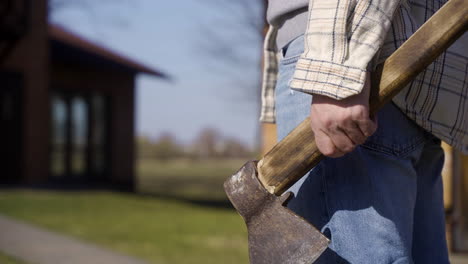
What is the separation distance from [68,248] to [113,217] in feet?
11.4

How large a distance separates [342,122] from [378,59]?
214mm

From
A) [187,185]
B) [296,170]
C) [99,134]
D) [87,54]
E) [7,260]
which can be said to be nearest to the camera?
[296,170]

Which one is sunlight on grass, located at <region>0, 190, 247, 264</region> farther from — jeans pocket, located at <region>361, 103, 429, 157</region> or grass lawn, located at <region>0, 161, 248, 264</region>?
jeans pocket, located at <region>361, 103, 429, 157</region>

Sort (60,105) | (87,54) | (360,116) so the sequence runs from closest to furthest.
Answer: (360,116) < (87,54) < (60,105)

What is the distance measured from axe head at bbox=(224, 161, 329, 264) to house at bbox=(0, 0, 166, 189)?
12435 mm

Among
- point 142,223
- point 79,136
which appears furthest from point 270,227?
point 79,136

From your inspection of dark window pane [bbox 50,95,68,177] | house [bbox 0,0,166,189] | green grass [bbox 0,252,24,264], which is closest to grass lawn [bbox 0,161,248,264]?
green grass [bbox 0,252,24,264]

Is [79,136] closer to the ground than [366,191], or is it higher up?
closer to the ground

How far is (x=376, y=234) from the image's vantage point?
1354 mm

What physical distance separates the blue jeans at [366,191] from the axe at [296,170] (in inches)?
2.7

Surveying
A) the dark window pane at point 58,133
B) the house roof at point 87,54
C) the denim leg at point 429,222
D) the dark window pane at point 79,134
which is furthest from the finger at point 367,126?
the dark window pane at point 79,134

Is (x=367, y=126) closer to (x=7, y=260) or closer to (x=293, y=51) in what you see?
(x=293, y=51)

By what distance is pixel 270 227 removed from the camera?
1.43 metres

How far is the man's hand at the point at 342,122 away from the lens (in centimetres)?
129
